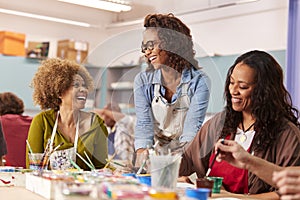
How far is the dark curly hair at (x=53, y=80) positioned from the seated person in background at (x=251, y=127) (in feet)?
2.18

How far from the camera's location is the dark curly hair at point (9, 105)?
360 centimetres

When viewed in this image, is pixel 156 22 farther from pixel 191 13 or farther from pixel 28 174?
pixel 191 13

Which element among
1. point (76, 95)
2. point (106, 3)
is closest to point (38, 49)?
point (106, 3)

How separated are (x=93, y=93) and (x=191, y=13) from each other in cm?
355

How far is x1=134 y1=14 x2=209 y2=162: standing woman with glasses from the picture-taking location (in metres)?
1.96

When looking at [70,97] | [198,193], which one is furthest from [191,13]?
[198,193]

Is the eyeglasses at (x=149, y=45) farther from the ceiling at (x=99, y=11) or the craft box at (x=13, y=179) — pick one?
the ceiling at (x=99, y=11)

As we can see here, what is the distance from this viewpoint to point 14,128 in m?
3.29

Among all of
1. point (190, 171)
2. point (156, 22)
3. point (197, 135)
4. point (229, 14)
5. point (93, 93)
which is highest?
point (229, 14)

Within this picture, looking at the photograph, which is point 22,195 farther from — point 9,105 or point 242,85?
point 9,105

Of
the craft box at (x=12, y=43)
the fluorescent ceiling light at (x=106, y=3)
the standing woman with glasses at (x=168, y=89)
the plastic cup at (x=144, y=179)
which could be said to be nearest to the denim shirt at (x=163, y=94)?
the standing woman with glasses at (x=168, y=89)

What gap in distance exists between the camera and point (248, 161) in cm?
162

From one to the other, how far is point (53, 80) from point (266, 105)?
3.36 feet

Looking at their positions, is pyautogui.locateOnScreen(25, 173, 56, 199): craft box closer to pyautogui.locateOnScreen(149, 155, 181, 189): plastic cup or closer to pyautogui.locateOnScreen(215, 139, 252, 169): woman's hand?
pyautogui.locateOnScreen(149, 155, 181, 189): plastic cup
